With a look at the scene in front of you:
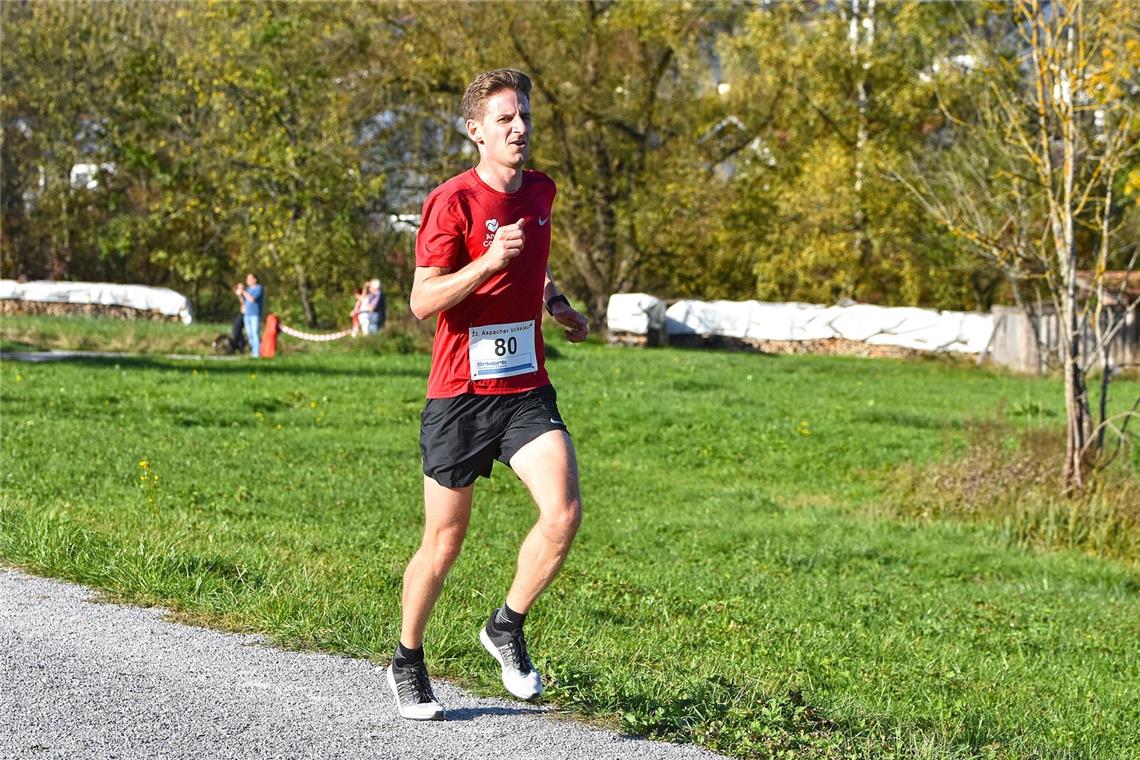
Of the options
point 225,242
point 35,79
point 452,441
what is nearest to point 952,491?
point 452,441

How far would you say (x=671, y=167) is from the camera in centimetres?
4309

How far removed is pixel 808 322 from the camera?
4188cm

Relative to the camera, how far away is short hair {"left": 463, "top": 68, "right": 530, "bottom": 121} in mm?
5379

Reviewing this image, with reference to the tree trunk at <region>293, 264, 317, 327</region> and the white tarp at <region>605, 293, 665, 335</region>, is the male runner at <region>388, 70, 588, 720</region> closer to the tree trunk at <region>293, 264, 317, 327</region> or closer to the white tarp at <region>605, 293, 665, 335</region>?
the white tarp at <region>605, 293, 665, 335</region>

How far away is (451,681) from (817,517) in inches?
361

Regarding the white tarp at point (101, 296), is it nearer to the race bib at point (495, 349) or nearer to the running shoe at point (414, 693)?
the running shoe at point (414, 693)

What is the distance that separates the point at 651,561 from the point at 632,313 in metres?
28.9

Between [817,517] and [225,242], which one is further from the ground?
[225,242]

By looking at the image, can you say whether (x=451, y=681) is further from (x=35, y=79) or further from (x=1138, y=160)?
(x=35, y=79)

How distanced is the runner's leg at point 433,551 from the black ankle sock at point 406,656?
0.05ft

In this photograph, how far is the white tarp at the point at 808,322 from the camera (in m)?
40.3

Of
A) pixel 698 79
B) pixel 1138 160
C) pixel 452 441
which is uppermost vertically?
pixel 698 79

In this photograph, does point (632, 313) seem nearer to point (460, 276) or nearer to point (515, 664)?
point (515, 664)

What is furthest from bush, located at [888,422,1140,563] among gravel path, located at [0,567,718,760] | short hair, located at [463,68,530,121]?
short hair, located at [463,68,530,121]
